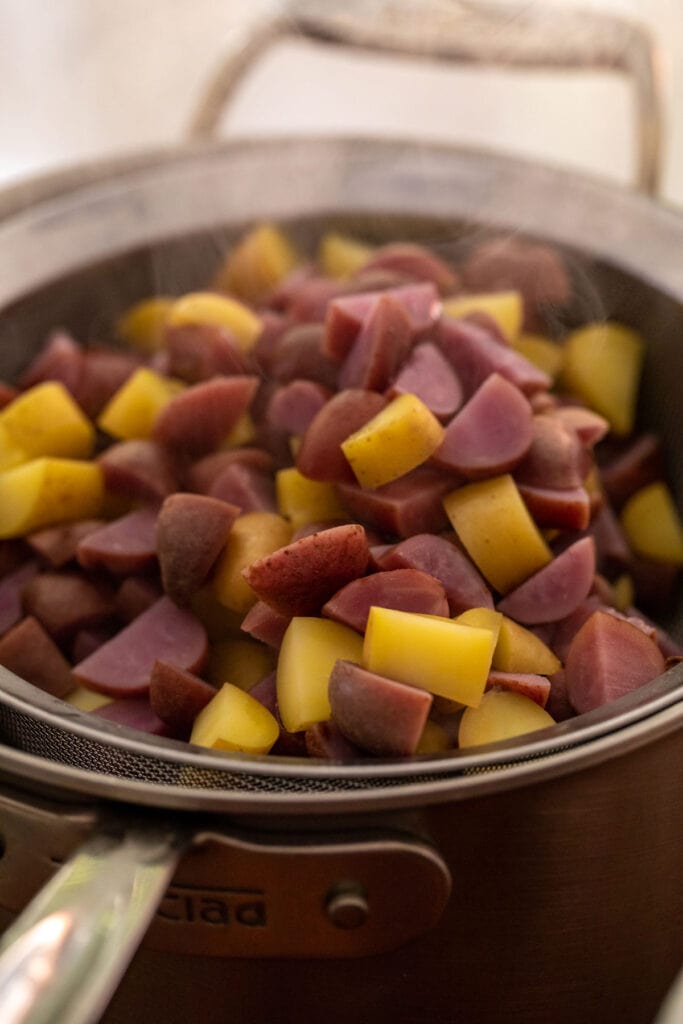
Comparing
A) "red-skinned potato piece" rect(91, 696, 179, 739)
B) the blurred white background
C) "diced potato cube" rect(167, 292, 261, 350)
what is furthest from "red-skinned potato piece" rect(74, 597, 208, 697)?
the blurred white background

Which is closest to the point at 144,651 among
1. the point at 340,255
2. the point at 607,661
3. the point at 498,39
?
the point at 607,661

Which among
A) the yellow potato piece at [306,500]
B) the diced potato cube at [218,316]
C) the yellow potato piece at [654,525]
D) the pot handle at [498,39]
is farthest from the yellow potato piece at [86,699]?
the pot handle at [498,39]

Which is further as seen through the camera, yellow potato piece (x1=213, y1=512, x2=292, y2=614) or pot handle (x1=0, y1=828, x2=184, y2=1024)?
yellow potato piece (x1=213, y1=512, x2=292, y2=614)

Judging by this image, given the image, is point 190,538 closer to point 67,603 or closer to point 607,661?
point 67,603

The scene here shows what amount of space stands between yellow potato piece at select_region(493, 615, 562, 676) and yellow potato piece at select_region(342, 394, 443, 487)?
0.49ft

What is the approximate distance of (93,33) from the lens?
8.13ft

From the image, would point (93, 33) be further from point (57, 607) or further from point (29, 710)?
point (29, 710)

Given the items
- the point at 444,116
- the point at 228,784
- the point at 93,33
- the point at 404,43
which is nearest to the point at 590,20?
the point at 404,43

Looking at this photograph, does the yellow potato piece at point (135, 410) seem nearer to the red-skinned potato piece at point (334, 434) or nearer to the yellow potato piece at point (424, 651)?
the red-skinned potato piece at point (334, 434)

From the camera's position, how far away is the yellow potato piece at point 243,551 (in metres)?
0.81

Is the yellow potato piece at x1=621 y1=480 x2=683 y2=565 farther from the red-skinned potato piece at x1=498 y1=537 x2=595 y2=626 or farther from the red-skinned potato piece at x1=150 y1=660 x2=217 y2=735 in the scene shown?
the red-skinned potato piece at x1=150 y1=660 x2=217 y2=735

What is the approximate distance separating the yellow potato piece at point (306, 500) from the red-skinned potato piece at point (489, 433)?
0.10 m

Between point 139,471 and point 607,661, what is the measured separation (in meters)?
0.45

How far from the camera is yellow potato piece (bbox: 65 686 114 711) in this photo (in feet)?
2.70
